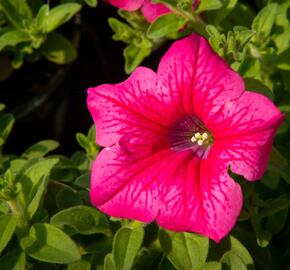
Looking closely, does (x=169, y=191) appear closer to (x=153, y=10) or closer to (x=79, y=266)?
(x=79, y=266)

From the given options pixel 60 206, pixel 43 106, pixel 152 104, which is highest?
pixel 152 104

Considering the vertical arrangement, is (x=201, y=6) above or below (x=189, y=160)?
above

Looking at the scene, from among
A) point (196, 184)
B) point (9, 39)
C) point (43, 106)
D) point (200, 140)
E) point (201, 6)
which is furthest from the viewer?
point (43, 106)

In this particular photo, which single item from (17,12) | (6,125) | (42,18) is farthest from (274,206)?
(17,12)

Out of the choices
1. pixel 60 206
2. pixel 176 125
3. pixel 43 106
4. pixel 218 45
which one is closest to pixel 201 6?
pixel 218 45

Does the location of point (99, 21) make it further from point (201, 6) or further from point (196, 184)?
point (196, 184)

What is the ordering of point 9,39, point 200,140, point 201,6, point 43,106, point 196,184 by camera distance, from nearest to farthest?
point 196,184 → point 200,140 → point 201,6 → point 9,39 → point 43,106

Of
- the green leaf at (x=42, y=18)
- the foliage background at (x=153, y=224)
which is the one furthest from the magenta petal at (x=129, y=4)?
the green leaf at (x=42, y=18)
